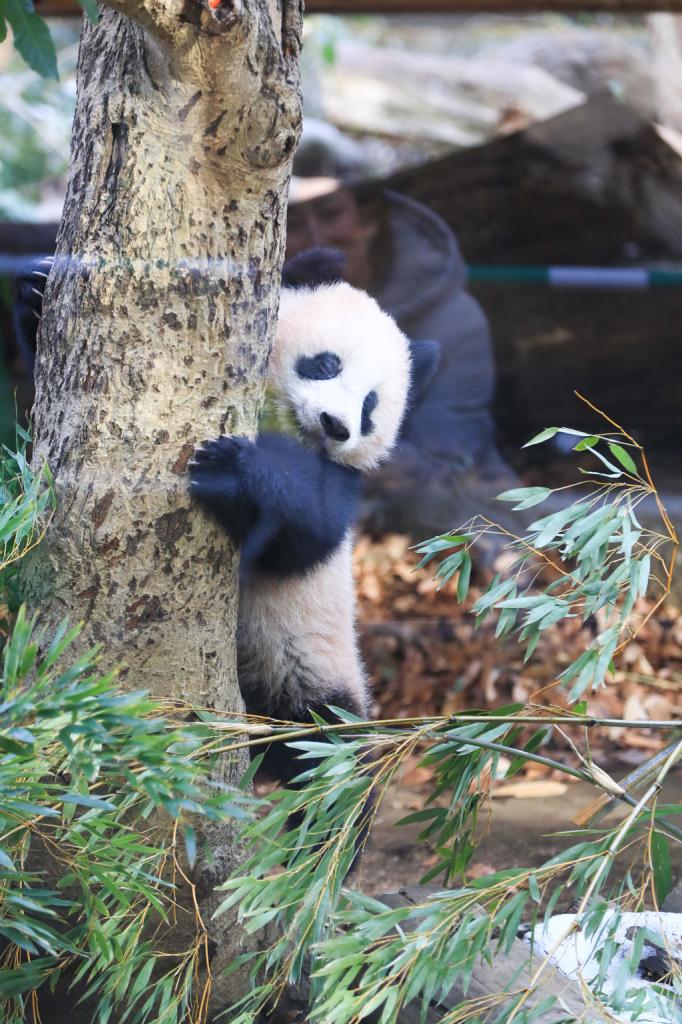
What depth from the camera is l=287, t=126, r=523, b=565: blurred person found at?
2.53 meters

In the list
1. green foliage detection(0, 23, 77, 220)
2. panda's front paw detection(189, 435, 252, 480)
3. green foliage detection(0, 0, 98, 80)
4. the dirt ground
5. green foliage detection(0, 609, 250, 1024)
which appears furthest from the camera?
green foliage detection(0, 23, 77, 220)

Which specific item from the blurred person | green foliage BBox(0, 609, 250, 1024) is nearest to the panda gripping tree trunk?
green foliage BBox(0, 609, 250, 1024)

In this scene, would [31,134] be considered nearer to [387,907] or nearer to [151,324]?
[151,324]

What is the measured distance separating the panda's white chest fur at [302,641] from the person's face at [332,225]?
70 cm

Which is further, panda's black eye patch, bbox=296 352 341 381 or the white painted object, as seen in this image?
panda's black eye patch, bbox=296 352 341 381

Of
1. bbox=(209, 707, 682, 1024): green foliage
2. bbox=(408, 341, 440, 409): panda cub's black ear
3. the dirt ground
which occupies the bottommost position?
the dirt ground

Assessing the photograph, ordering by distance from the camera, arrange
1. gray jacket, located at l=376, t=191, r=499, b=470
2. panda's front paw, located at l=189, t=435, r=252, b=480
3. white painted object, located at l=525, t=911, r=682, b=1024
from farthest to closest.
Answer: gray jacket, located at l=376, t=191, r=499, b=470, panda's front paw, located at l=189, t=435, r=252, b=480, white painted object, located at l=525, t=911, r=682, b=1024

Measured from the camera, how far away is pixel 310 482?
1758mm

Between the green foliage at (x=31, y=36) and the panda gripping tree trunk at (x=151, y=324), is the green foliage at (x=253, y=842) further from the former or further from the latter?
the green foliage at (x=31, y=36)

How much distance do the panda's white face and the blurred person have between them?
12.2 inches

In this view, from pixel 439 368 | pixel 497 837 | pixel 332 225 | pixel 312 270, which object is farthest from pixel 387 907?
pixel 332 225

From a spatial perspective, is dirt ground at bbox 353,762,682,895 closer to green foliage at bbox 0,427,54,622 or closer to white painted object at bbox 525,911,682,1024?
white painted object at bbox 525,911,682,1024

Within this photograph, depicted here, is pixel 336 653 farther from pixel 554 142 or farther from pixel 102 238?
pixel 554 142

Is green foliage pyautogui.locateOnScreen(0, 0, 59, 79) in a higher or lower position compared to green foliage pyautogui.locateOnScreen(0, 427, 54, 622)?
higher
